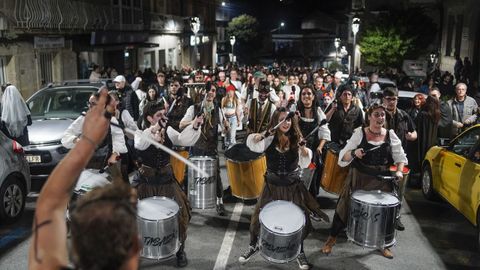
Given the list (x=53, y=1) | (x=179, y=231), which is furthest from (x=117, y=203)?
(x=53, y=1)

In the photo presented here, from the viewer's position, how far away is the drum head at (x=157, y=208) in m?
5.26

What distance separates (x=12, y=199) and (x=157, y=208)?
3.26 meters

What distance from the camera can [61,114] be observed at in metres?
10.4

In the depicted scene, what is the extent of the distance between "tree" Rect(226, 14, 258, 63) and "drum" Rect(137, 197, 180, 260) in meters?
55.4

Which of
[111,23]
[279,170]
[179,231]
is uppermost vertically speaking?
[111,23]

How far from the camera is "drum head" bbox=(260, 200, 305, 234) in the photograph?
5384mm

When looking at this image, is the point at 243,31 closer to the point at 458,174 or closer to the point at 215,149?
the point at 215,149

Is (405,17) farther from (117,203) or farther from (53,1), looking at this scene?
(117,203)

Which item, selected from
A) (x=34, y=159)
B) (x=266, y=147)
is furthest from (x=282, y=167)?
(x=34, y=159)

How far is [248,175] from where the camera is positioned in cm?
745

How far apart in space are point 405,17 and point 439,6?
282 inches

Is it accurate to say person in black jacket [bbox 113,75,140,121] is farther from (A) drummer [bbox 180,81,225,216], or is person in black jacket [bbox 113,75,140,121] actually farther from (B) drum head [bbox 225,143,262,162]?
(B) drum head [bbox 225,143,262,162]

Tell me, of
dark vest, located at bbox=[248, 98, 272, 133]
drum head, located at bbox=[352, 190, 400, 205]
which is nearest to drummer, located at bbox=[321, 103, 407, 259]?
drum head, located at bbox=[352, 190, 400, 205]

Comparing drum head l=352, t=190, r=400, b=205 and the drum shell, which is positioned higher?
drum head l=352, t=190, r=400, b=205
